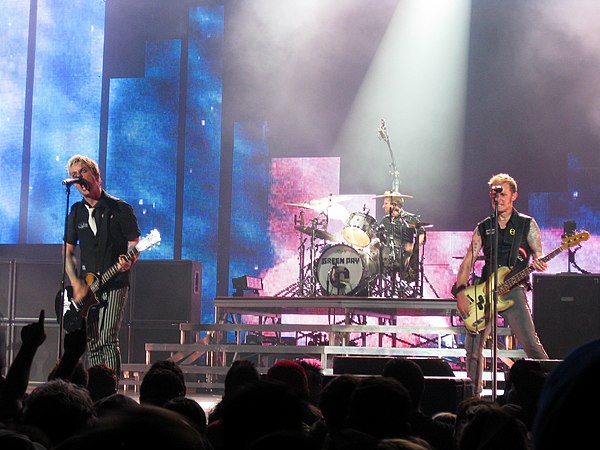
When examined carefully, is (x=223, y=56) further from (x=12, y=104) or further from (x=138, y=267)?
(x=138, y=267)

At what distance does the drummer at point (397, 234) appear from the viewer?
39.6ft

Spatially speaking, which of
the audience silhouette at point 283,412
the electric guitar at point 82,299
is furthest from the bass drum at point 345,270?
the audience silhouette at point 283,412

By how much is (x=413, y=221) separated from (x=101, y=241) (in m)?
6.13

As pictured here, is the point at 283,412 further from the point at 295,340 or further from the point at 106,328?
the point at 295,340

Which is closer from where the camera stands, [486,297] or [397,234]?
[486,297]

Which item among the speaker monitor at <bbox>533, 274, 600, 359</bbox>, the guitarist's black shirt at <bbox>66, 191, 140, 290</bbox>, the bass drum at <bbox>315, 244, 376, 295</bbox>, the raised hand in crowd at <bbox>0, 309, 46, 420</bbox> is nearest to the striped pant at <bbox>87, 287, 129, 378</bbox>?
the guitarist's black shirt at <bbox>66, 191, 140, 290</bbox>

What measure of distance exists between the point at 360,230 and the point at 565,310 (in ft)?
12.3

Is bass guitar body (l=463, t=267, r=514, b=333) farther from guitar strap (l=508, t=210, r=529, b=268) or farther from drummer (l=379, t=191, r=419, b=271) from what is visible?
drummer (l=379, t=191, r=419, b=271)

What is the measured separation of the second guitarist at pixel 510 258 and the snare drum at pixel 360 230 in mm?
4252

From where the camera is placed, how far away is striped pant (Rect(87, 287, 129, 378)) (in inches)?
276

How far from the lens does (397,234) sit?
40.0ft

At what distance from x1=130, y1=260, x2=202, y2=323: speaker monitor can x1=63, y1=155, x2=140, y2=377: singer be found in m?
3.69

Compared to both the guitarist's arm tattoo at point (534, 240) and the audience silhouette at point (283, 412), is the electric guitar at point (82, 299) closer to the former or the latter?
the audience silhouette at point (283, 412)

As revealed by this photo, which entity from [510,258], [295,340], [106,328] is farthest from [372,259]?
[106,328]
